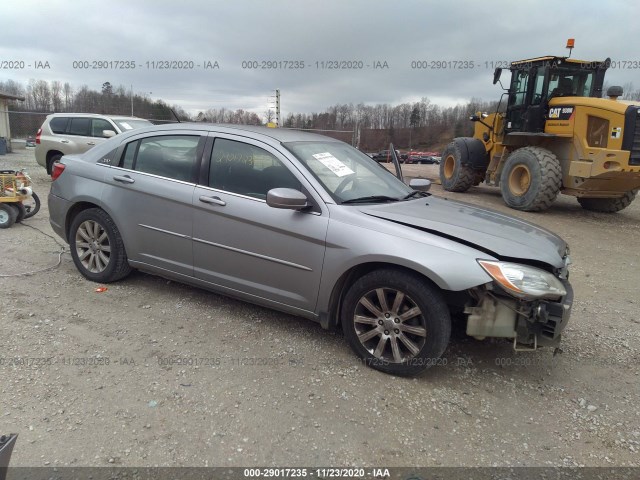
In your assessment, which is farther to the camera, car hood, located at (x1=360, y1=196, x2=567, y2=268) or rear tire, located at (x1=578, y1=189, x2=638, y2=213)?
rear tire, located at (x1=578, y1=189, x2=638, y2=213)

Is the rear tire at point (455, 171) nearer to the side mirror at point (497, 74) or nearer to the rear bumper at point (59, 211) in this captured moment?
the side mirror at point (497, 74)

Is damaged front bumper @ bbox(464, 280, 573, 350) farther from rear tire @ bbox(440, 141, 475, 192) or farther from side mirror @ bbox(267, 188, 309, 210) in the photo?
rear tire @ bbox(440, 141, 475, 192)

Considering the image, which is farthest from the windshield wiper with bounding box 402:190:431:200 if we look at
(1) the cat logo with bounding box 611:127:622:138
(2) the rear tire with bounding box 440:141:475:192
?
(2) the rear tire with bounding box 440:141:475:192

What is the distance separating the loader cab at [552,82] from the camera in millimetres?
9609

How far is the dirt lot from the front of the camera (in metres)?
2.35

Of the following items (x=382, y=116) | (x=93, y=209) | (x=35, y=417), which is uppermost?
(x=382, y=116)

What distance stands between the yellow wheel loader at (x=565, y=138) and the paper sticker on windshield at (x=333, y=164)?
278 inches

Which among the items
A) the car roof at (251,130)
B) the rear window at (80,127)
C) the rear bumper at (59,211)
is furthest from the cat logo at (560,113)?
the rear window at (80,127)

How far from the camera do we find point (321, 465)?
226 centimetres

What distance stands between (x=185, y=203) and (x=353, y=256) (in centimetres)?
159

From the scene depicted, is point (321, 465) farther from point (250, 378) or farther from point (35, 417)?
point (35, 417)

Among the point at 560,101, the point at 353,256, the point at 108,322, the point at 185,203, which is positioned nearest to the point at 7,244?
the point at 108,322

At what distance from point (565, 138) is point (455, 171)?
11.6 feet

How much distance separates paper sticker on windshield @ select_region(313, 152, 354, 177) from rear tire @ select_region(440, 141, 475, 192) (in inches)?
371
